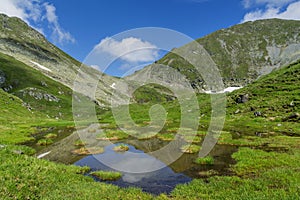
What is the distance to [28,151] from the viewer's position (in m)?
28.9

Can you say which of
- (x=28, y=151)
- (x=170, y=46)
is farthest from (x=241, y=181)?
(x=28, y=151)


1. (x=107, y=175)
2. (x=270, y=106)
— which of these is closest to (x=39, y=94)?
(x=270, y=106)

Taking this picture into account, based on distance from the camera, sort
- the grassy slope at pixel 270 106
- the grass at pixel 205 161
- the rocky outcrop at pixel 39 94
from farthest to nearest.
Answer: the rocky outcrop at pixel 39 94 < the grassy slope at pixel 270 106 < the grass at pixel 205 161

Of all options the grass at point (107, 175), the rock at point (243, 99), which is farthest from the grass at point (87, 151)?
the rock at point (243, 99)

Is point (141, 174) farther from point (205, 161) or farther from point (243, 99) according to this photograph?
point (243, 99)

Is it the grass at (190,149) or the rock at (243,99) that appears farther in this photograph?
the rock at (243,99)

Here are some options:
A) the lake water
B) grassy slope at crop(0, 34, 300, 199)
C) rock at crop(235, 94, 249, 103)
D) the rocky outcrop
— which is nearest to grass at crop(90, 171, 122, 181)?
the lake water

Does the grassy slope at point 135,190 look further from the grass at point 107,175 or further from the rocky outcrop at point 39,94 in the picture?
the rocky outcrop at point 39,94

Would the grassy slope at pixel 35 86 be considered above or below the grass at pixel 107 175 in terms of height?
above

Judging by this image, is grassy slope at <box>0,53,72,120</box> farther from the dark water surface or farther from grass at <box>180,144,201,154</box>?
grass at <box>180,144,201,154</box>

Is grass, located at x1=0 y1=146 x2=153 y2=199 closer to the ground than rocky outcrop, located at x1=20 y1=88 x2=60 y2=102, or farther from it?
closer to the ground

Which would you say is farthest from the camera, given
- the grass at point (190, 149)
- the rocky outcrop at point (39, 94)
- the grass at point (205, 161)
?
the rocky outcrop at point (39, 94)

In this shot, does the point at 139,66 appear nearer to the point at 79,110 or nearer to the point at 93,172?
the point at 93,172

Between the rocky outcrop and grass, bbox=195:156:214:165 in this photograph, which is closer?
grass, bbox=195:156:214:165
